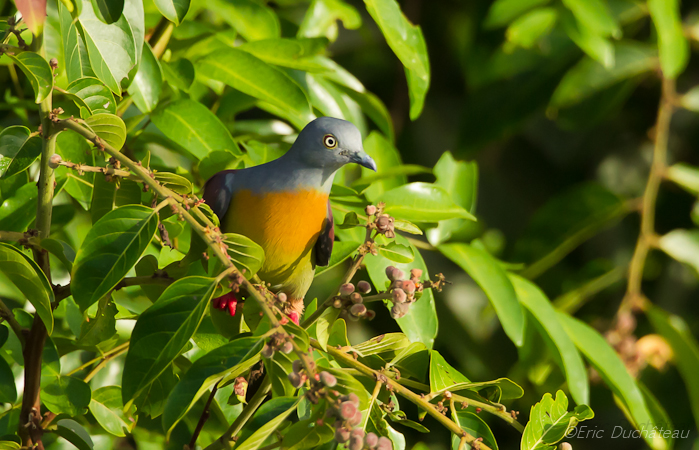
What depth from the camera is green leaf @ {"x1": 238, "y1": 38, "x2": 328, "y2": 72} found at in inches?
65.4

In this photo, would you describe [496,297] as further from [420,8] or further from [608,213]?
[420,8]

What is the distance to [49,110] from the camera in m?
0.99

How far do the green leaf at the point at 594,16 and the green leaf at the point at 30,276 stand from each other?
205cm

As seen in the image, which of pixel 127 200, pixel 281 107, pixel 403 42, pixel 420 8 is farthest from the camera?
pixel 420 8

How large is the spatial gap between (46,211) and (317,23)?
1299 millimetres

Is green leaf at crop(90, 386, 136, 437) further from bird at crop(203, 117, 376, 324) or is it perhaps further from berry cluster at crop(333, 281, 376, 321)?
berry cluster at crop(333, 281, 376, 321)

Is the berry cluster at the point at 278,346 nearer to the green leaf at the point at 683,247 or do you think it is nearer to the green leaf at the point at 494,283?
the green leaf at the point at 494,283

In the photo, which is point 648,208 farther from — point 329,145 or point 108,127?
point 108,127

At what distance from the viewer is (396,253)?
44.6 inches

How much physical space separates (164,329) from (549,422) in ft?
2.12

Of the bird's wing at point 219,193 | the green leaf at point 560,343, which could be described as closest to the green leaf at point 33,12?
the bird's wing at point 219,193

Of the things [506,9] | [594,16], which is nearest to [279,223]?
[594,16]

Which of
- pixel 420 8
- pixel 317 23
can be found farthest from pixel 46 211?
pixel 420 8

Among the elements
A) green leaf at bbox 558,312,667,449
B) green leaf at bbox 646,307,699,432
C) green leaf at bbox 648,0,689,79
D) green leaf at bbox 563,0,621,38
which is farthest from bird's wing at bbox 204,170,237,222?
green leaf at bbox 648,0,689,79
